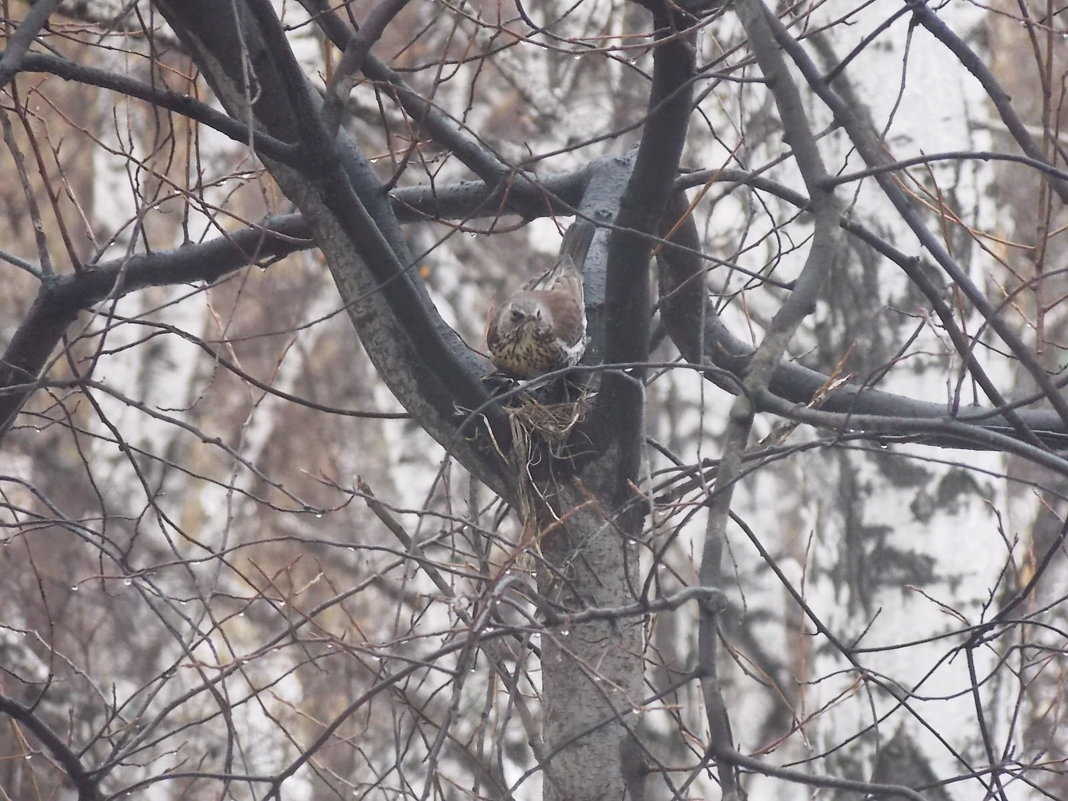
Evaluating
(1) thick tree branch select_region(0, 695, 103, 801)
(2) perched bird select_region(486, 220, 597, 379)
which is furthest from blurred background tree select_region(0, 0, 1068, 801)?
(2) perched bird select_region(486, 220, 597, 379)

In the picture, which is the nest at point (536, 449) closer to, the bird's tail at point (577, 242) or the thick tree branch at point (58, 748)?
the bird's tail at point (577, 242)

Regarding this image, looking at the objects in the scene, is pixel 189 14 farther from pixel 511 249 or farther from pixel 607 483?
pixel 511 249

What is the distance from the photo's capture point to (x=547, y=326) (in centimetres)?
379

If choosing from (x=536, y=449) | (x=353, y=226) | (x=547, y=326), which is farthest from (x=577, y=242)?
(x=353, y=226)

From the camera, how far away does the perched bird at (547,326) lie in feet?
12.4

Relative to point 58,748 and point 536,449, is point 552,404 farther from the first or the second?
point 58,748

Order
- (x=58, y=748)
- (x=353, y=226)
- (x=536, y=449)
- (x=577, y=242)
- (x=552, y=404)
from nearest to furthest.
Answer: (x=58, y=748)
(x=353, y=226)
(x=536, y=449)
(x=552, y=404)
(x=577, y=242)

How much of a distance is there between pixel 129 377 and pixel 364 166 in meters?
5.91

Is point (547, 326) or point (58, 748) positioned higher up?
point (547, 326)

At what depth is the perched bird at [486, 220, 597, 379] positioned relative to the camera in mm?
3768

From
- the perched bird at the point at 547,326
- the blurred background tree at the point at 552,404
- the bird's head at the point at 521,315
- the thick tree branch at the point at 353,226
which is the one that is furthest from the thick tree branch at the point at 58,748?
the bird's head at the point at 521,315

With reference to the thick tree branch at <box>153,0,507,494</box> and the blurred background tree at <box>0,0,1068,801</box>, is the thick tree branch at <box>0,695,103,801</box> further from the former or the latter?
the thick tree branch at <box>153,0,507,494</box>

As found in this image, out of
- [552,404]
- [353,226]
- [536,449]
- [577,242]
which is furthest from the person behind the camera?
[577,242]

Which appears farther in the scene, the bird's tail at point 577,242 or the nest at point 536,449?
the bird's tail at point 577,242
